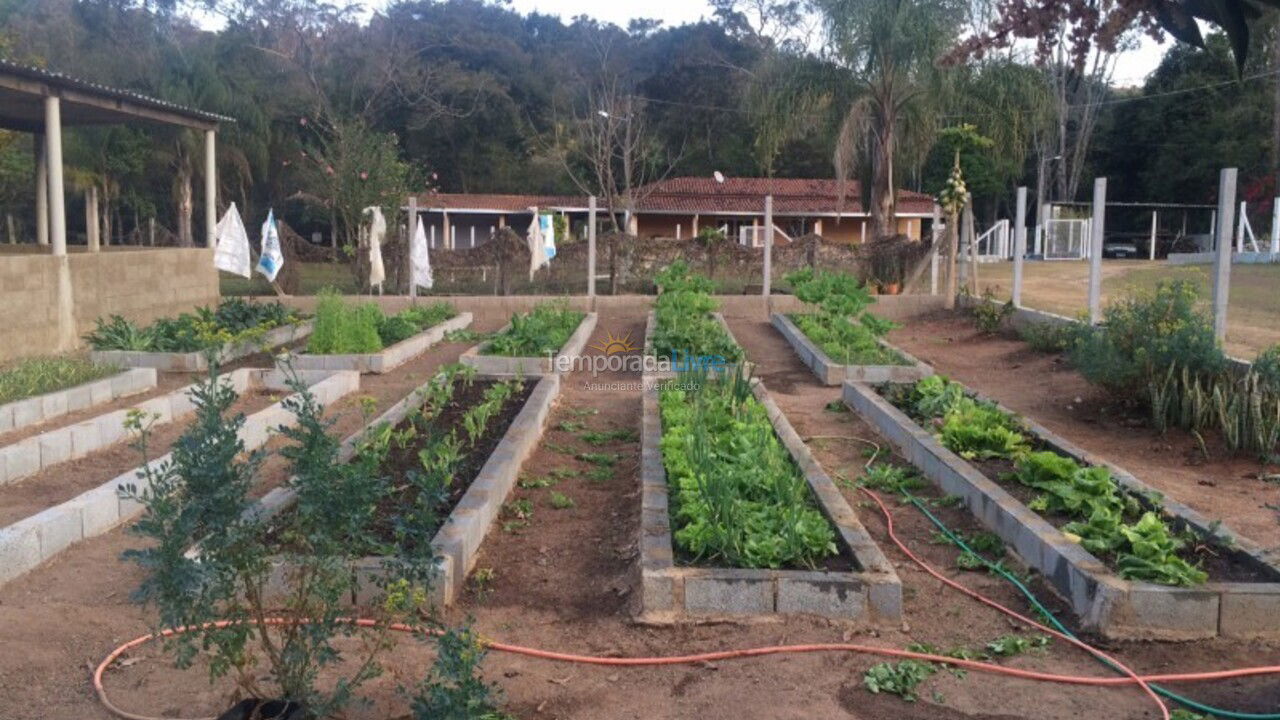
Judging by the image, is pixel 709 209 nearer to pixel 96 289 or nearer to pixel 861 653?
pixel 96 289

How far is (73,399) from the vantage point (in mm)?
8781

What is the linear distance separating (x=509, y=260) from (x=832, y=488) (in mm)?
14123

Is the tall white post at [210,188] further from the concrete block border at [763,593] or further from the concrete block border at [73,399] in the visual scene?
the concrete block border at [763,593]

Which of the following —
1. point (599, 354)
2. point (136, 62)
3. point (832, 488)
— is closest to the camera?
point (832, 488)

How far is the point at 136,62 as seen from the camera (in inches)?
1364

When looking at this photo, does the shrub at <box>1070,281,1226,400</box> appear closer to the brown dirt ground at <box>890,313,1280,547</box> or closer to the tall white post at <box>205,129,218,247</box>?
the brown dirt ground at <box>890,313,1280,547</box>

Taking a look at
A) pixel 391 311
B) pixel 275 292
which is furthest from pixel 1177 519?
pixel 275 292

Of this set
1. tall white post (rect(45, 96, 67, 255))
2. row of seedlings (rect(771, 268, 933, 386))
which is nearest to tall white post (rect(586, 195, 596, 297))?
row of seedlings (rect(771, 268, 933, 386))

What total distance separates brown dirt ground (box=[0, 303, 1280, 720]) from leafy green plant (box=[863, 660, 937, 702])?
4 cm

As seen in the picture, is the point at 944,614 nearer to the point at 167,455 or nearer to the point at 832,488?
the point at 832,488

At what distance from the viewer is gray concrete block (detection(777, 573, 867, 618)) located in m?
4.56

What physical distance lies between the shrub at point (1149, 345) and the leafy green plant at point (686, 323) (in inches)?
113

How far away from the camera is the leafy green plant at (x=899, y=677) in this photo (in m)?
3.92

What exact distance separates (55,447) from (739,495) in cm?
454
